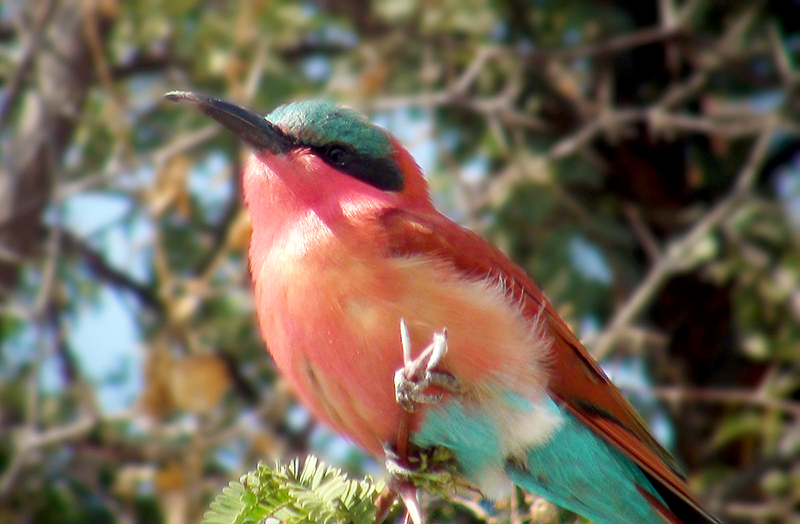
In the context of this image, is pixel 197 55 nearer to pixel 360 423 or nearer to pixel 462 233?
pixel 462 233

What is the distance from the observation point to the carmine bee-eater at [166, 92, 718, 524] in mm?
1600

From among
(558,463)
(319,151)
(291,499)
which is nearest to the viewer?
(291,499)

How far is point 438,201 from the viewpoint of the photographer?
385cm

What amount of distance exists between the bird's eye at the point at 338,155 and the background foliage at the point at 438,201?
127 centimetres

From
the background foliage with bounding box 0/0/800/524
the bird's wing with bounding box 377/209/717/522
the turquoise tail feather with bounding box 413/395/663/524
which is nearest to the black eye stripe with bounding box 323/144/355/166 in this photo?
the bird's wing with bounding box 377/209/717/522

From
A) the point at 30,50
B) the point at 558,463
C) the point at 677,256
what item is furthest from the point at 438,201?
the point at 558,463

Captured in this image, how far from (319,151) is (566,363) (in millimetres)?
671

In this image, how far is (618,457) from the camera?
1841 mm

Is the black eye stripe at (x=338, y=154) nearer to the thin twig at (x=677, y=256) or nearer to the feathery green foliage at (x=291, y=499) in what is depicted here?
the feathery green foliage at (x=291, y=499)

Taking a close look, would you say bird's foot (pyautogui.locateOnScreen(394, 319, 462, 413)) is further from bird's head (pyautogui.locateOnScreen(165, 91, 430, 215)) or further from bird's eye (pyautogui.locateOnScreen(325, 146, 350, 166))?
bird's eye (pyautogui.locateOnScreen(325, 146, 350, 166))

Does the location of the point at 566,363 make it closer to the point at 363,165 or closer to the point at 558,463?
the point at 558,463

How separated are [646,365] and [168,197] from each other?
204 centimetres

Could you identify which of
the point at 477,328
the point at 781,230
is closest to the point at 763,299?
the point at 781,230

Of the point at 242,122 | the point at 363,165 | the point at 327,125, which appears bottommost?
the point at 363,165
